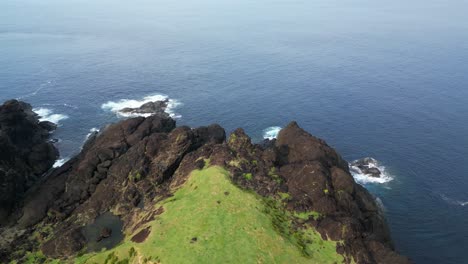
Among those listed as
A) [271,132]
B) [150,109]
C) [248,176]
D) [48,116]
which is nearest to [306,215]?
[248,176]

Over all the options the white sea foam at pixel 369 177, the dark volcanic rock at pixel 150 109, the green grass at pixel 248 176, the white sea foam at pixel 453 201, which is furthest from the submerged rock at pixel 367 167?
the dark volcanic rock at pixel 150 109

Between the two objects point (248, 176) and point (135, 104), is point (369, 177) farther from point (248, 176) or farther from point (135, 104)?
point (135, 104)

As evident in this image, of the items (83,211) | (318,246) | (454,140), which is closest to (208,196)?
(318,246)

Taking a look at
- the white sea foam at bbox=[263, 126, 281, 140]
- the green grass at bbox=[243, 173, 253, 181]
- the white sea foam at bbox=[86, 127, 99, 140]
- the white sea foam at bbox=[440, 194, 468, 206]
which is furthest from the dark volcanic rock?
the white sea foam at bbox=[440, 194, 468, 206]

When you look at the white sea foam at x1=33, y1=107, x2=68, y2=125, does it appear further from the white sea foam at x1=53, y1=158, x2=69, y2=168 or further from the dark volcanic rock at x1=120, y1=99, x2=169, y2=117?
the white sea foam at x1=53, y1=158, x2=69, y2=168

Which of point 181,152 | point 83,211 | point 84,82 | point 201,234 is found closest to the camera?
point 201,234

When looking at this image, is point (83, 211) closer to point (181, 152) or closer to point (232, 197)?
point (181, 152)

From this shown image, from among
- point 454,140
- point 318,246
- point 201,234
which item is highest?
point 201,234
